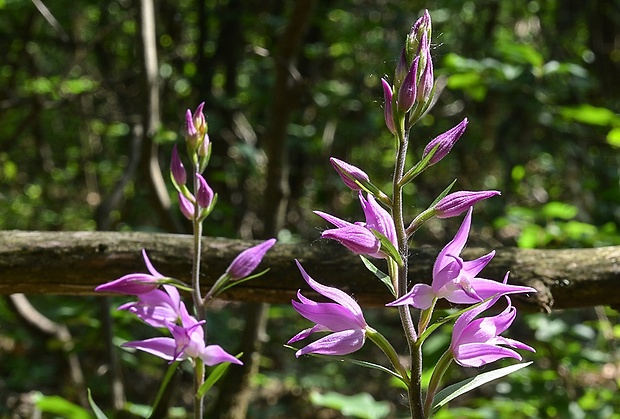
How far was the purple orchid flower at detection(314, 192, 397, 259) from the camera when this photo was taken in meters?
0.88

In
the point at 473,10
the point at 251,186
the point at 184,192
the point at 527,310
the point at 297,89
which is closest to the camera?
the point at 184,192

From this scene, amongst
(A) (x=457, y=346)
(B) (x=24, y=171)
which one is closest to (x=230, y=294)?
(A) (x=457, y=346)

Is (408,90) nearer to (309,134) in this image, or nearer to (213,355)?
(213,355)

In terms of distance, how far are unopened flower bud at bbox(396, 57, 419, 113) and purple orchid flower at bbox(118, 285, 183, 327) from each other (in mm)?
459

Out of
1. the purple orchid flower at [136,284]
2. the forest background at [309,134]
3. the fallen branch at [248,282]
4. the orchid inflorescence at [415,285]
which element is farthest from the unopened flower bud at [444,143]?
→ the forest background at [309,134]

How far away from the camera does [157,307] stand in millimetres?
1118

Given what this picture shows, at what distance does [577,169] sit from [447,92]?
160cm

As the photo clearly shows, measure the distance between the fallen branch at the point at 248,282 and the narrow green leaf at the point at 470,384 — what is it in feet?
2.27

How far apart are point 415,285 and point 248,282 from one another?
859mm

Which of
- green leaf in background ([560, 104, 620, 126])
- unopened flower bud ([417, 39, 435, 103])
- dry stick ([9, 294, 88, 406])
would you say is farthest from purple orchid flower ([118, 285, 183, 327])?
dry stick ([9, 294, 88, 406])

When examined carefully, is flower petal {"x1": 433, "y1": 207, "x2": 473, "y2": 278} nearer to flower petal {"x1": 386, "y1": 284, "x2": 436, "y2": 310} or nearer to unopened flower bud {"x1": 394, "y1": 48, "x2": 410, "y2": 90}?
flower petal {"x1": 386, "y1": 284, "x2": 436, "y2": 310}

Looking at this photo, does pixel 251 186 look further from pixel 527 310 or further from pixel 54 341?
pixel 527 310

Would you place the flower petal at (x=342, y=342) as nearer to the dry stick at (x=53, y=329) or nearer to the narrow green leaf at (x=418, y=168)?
the narrow green leaf at (x=418, y=168)

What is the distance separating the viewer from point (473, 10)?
562cm
